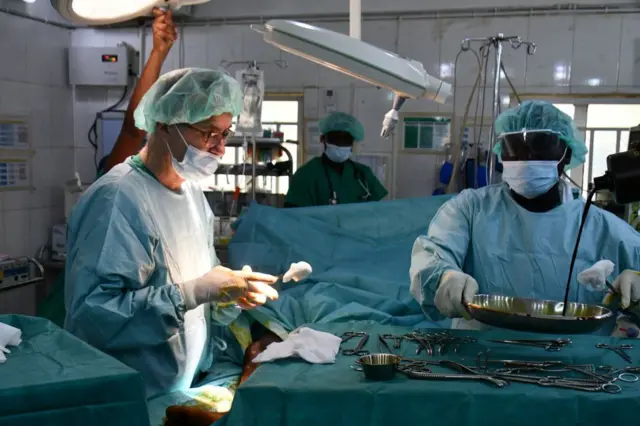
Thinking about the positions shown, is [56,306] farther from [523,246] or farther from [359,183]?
[523,246]

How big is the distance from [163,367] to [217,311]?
0.37m

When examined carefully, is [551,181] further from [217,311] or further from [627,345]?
[217,311]

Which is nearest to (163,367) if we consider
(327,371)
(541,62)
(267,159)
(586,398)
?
(327,371)

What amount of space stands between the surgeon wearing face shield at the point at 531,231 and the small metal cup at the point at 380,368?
2.41 feet

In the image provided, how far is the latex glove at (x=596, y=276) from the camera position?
2006 mm

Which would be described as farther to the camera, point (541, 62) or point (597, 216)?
point (541, 62)

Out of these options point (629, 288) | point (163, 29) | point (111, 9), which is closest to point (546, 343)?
point (629, 288)

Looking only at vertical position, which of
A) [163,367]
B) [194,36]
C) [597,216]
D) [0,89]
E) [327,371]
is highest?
[194,36]

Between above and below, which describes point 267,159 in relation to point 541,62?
below

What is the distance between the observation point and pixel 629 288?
1949 millimetres

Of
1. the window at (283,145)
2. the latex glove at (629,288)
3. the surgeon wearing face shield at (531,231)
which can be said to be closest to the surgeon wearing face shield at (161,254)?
the surgeon wearing face shield at (531,231)

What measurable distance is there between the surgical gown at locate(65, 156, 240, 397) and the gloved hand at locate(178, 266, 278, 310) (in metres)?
0.05

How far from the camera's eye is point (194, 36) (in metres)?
5.03

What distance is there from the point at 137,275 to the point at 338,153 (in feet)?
7.94
